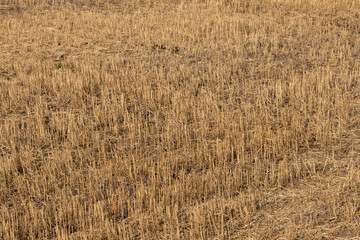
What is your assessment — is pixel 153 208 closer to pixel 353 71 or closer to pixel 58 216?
pixel 58 216

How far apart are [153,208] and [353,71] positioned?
18.1 ft

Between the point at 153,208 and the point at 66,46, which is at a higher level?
the point at 66,46

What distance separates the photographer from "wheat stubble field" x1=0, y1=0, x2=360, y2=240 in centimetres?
466

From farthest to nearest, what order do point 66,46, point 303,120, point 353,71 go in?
point 66,46 → point 353,71 → point 303,120

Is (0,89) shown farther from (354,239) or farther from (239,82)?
(354,239)

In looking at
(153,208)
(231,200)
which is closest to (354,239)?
(231,200)

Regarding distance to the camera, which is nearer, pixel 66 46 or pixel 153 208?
pixel 153 208

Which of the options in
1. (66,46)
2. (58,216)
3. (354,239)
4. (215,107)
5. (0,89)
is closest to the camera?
(354,239)

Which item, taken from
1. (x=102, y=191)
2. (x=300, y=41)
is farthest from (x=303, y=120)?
(x=300, y=41)

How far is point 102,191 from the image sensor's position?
5270 millimetres

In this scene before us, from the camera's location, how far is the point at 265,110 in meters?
7.14

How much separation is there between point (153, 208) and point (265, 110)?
116 inches

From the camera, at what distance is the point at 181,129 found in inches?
262

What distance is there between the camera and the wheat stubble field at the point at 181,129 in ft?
15.3
